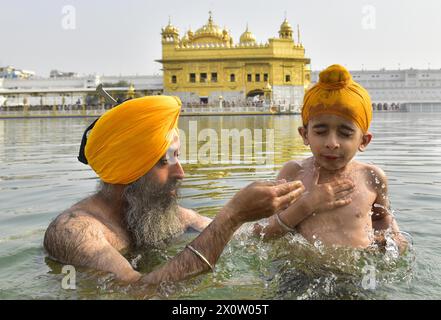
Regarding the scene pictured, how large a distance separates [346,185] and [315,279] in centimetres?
46

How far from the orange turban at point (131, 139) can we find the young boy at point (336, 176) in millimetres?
718

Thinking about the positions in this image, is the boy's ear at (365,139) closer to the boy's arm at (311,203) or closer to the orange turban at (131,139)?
the boy's arm at (311,203)

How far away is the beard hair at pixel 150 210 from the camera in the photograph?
2.47 metres

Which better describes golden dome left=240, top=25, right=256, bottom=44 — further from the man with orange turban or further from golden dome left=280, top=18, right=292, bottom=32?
the man with orange turban

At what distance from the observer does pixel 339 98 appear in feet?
7.73

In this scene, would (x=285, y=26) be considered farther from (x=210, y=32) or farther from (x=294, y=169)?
(x=294, y=169)

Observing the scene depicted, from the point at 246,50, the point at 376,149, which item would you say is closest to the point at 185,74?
the point at 246,50

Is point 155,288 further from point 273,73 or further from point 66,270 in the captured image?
point 273,73

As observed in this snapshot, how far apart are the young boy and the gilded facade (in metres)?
45.1

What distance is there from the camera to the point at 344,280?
2.23 m

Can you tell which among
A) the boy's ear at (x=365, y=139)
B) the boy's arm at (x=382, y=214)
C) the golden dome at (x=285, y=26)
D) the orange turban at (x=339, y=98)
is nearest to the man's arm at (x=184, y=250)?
the orange turban at (x=339, y=98)

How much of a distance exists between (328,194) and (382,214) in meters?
0.66

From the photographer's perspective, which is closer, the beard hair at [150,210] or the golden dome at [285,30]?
the beard hair at [150,210]

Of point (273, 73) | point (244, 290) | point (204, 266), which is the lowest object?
point (244, 290)
